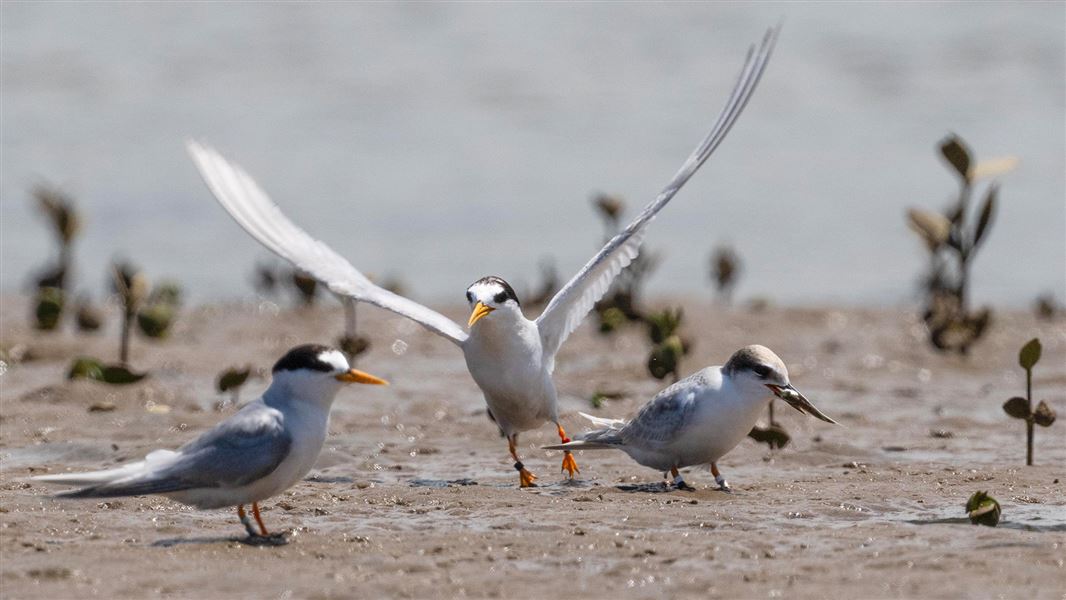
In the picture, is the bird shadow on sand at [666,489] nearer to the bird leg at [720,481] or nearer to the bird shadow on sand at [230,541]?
the bird leg at [720,481]

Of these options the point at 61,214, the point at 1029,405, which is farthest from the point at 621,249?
the point at 61,214

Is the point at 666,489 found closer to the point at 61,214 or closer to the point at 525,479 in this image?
the point at 525,479

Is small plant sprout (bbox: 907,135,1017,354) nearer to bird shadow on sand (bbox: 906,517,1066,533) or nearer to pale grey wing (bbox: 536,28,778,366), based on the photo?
pale grey wing (bbox: 536,28,778,366)

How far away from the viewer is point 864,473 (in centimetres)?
789

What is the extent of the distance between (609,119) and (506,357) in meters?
15.1

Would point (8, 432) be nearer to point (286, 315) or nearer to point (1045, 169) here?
point (286, 315)

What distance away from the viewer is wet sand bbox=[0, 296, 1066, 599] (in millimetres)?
5527

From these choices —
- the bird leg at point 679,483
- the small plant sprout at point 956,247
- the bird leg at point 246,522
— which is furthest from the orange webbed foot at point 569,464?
the small plant sprout at point 956,247

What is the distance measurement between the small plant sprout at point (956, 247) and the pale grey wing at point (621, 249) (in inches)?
128

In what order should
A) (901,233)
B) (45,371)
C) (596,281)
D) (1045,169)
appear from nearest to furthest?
(596,281) < (45,371) < (901,233) < (1045,169)

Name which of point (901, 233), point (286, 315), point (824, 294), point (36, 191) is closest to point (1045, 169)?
point (901, 233)

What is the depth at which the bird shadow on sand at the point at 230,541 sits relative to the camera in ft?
19.8

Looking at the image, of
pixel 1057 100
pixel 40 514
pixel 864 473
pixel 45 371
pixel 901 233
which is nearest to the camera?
pixel 40 514

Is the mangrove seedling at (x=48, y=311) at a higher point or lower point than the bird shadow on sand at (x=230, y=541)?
higher
